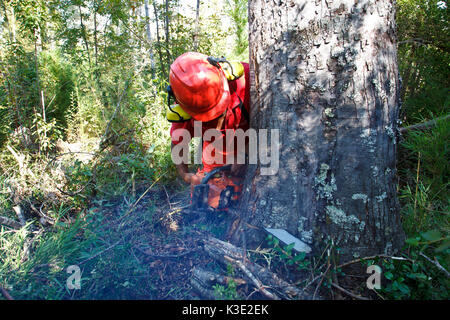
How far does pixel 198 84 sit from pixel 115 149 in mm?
1767

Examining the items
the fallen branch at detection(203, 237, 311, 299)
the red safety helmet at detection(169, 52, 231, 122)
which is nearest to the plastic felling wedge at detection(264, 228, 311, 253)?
the fallen branch at detection(203, 237, 311, 299)

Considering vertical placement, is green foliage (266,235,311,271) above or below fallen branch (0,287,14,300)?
above

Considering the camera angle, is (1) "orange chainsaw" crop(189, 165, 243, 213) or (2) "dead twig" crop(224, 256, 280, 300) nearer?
(2) "dead twig" crop(224, 256, 280, 300)

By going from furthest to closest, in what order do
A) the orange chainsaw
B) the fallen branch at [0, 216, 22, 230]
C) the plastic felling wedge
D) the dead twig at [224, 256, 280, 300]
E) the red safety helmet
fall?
1. the orange chainsaw
2. the fallen branch at [0, 216, 22, 230]
3. the red safety helmet
4. the plastic felling wedge
5. the dead twig at [224, 256, 280, 300]

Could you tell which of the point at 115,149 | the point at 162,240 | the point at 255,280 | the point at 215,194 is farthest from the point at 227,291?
the point at 115,149

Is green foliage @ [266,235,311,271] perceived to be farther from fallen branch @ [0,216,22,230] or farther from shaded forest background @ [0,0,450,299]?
fallen branch @ [0,216,22,230]

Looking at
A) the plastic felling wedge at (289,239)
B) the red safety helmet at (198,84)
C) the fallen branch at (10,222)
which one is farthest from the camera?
the fallen branch at (10,222)

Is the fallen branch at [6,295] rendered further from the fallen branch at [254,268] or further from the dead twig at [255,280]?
the dead twig at [255,280]

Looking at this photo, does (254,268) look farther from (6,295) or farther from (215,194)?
(6,295)

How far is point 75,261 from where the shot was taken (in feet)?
5.10

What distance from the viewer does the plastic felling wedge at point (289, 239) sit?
4.58 feet

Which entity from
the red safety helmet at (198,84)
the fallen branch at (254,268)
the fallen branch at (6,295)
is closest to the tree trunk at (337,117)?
the fallen branch at (254,268)

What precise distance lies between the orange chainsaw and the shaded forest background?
0.39m

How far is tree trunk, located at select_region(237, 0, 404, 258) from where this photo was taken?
1298mm
